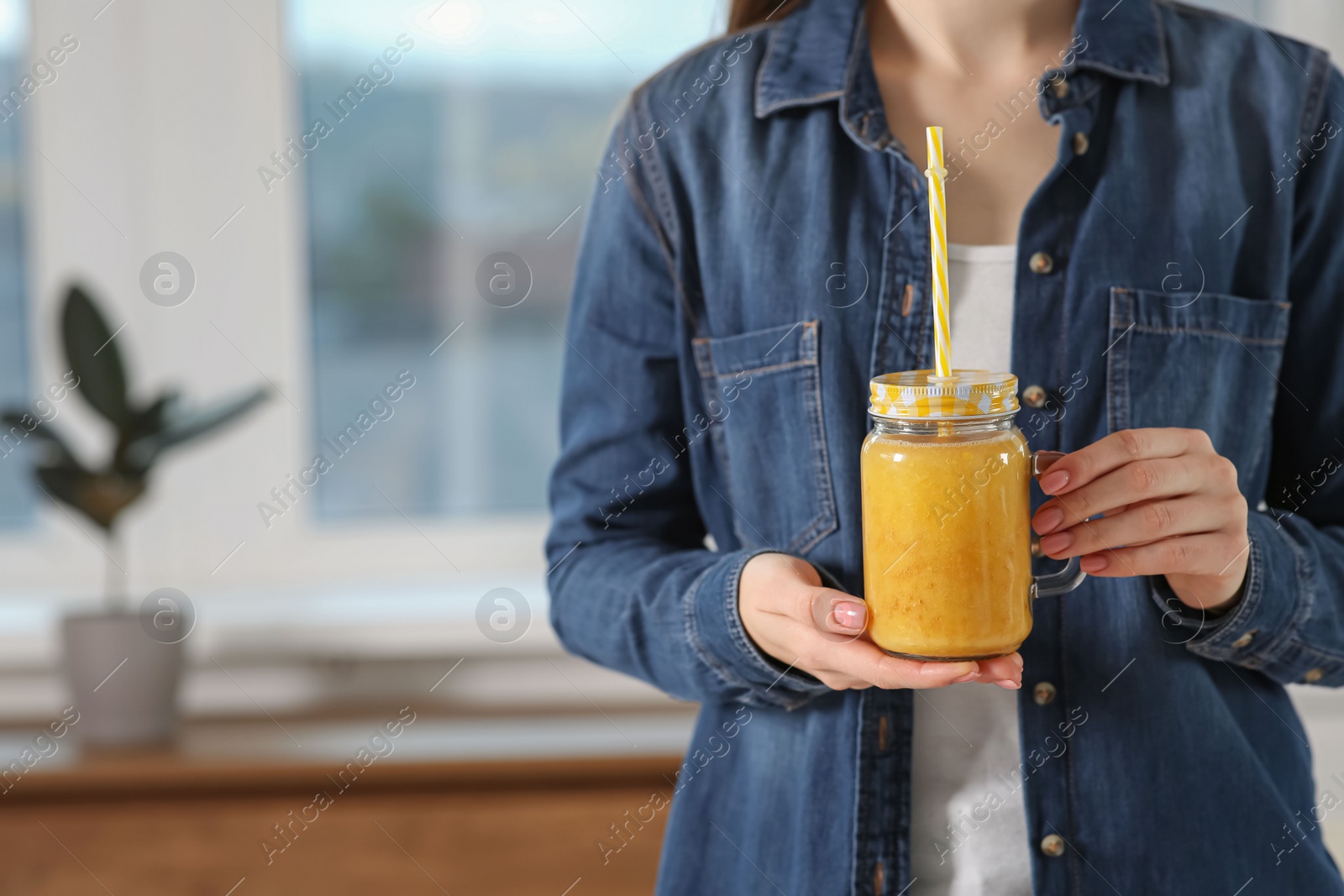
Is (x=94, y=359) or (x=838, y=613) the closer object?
(x=838, y=613)

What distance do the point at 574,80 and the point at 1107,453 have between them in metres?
1.55

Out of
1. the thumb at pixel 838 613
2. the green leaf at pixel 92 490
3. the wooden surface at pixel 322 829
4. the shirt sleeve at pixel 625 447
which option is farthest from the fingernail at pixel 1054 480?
the green leaf at pixel 92 490

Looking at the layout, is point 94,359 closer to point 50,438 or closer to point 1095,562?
point 50,438

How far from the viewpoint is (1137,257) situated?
0.78 metres

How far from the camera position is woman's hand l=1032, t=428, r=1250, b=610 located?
24.8 inches

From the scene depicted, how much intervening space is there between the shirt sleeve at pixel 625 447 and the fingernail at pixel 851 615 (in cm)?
17

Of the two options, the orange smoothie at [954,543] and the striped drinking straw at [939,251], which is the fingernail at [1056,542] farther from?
the striped drinking straw at [939,251]

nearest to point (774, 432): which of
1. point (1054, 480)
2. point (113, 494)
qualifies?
point (1054, 480)

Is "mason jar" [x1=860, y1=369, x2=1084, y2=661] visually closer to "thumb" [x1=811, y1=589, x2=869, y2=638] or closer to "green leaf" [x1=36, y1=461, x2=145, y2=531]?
"thumb" [x1=811, y1=589, x2=869, y2=638]

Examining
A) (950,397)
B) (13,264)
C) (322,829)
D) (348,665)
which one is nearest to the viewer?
(950,397)

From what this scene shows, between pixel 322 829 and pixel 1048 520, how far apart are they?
1.22 m

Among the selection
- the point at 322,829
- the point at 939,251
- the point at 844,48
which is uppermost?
the point at 844,48

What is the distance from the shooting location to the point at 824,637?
0.67m

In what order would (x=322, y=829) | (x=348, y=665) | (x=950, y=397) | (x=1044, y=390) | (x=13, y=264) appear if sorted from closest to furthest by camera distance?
(x=950, y=397) → (x=1044, y=390) → (x=322, y=829) → (x=348, y=665) → (x=13, y=264)
